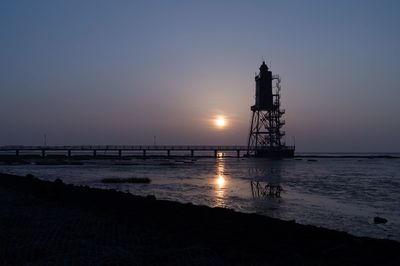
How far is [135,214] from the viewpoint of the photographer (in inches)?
640

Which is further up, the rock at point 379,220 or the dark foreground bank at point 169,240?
the dark foreground bank at point 169,240

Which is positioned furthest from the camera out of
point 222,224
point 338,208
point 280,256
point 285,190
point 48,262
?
point 285,190

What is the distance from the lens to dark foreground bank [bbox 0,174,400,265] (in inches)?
372

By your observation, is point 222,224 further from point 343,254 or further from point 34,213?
point 34,213

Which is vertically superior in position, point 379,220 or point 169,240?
point 169,240

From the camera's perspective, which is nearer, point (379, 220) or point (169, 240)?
point (169, 240)

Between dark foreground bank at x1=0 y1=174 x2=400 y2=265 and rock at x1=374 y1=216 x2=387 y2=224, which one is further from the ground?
dark foreground bank at x1=0 y1=174 x2=400 y2=265

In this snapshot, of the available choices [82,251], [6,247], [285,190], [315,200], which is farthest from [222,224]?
[285,190]

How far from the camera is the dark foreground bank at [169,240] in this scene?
945 centimetres

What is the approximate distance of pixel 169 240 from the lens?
37.3 feet

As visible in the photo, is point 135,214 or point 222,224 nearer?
point 222,224

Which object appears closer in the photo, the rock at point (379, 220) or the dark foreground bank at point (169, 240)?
the dark foreground bank at point (169, 240)

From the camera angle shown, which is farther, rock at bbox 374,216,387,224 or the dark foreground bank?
rock at bbox 374,216,387,224

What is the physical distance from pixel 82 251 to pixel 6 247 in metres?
1.67
